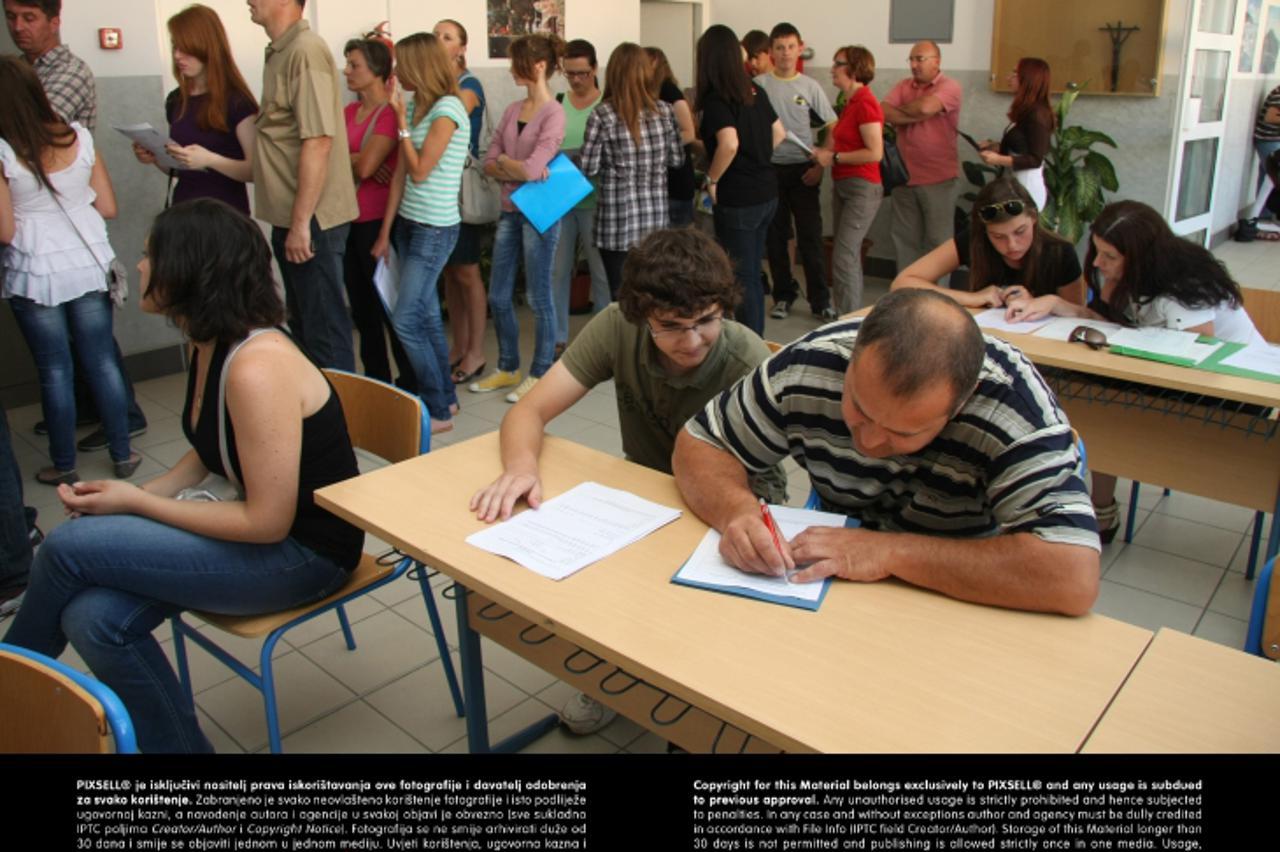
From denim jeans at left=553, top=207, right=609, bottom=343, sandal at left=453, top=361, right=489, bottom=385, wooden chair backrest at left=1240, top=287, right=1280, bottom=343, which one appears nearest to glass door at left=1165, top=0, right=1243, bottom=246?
wooden chair backrest at left=1240, top=287, right=1280, bottom=343

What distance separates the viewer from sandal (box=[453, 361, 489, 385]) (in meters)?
5.18

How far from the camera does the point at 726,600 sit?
1.63m

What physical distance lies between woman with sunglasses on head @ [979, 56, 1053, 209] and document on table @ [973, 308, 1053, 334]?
2.87 m

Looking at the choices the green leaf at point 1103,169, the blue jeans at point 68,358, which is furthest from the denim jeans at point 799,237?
the blue jeans at point 68,358

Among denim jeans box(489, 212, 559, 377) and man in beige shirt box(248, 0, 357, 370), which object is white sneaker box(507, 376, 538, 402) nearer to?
denim jeans box(489, 212, 559, 377)

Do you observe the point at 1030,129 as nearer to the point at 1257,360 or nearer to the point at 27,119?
the point at 1257,360

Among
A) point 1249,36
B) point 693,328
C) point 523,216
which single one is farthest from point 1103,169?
point 693,328

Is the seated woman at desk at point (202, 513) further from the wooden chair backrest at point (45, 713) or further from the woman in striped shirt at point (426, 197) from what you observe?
the woman in striped shirt at point (426, 197)

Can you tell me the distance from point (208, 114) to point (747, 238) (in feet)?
8.28

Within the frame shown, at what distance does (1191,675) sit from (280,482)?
159cm

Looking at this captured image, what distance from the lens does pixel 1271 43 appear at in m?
8.16
